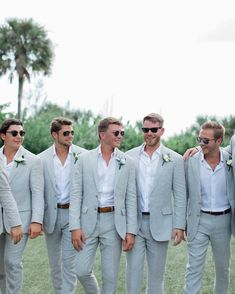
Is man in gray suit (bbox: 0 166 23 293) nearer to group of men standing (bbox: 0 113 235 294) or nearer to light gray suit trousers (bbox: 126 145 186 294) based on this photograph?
group of men standing (bbox: 0 113 235 294)

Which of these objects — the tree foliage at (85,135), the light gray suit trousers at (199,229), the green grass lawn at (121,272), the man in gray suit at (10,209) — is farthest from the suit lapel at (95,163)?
the tree foliage at (85,135)

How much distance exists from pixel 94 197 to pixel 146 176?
0.61 meters

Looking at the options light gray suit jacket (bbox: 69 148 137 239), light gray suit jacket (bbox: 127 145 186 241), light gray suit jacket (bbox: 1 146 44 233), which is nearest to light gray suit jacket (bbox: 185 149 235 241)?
light gray suit jacket (bbox: 127 145 186 241)

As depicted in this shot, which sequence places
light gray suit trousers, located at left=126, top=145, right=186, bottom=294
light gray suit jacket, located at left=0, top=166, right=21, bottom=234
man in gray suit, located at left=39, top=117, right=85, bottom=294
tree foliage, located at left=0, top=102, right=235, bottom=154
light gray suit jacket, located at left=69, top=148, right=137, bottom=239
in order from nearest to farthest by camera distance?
light gray suit jacket, located at left=0, top=166, right=21, bottom=234, light gray suit jacket, located at left=69, top=148, right=137, bottom=239, light gray suit trousers, located at left=126, top=145, right=186, bottom=294, man in gray suit, located at left=39, top=117, right=85, bottom=294, tree foliage, located at left=0, top=102, right=235, bottom=154

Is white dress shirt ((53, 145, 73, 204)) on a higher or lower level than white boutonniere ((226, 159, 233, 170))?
lower

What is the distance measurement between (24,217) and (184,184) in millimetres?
1778

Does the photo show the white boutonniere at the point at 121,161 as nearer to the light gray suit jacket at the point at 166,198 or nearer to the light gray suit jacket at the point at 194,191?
the light gray suit jacket at the point at 166,198

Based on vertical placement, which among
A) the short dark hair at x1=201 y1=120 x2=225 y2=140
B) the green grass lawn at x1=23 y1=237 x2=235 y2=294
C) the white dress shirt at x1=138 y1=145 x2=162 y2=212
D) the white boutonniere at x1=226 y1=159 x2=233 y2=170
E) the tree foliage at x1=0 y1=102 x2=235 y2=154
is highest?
the tree foliage at x1=0 y1=102 x2=235 y2=154

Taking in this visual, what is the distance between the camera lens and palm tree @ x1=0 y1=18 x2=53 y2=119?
32656mm

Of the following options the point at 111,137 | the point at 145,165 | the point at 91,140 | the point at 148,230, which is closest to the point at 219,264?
the point at 148,230

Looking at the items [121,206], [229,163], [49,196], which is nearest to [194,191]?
[229,163]

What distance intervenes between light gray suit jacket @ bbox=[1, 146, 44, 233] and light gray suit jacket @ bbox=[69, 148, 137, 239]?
0.48 m

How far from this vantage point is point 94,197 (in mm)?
6098

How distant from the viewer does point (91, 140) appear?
32.4 metres
